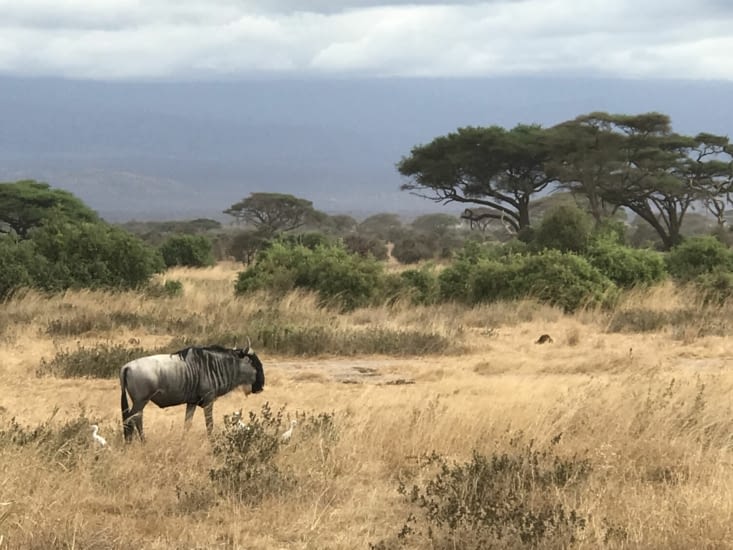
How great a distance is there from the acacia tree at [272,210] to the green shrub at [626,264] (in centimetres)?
3102

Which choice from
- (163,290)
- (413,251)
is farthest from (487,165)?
(163,290)

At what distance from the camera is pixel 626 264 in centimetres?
1761

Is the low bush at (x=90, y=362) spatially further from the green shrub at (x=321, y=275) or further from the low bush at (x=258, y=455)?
the green shrub at (x=321, y=275)

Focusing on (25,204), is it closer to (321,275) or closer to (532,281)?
(321,275)

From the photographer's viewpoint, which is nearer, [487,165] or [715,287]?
[715,287]

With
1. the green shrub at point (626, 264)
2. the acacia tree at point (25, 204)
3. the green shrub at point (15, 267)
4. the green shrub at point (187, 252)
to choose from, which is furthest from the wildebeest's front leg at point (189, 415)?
the acacia tree at point (25, 204)

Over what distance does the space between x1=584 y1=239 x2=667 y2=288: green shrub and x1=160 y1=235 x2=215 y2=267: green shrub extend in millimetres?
16808

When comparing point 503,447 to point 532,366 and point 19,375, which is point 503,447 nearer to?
point 532,366

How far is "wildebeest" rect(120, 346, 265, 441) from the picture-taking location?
6.51 meters

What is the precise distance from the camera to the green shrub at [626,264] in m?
17.5

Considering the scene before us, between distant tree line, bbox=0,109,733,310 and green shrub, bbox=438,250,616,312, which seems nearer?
green shrub, bbox=438,250,616,312

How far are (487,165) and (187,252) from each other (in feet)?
40.7

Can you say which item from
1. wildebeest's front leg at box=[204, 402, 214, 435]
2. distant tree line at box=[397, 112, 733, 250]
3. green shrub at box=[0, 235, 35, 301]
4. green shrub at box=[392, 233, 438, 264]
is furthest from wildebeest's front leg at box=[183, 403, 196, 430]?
green shrub at box=[392, 233, 438, 264]

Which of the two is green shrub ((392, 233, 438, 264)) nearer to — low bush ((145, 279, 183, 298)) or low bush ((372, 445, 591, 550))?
low bush ((145, 279, 183, 298))
